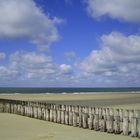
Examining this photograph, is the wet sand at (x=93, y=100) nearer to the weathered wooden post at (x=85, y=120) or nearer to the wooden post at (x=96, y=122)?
the weathered wooden post at (x=85, y=120)

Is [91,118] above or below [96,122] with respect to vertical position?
above

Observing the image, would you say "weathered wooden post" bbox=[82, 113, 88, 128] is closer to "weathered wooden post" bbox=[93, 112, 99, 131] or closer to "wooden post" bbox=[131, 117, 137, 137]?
"weathered wooden post" bbox=[93, 112, 99, 131]

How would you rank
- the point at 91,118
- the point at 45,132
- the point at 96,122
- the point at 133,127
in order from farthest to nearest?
the point at 91,118 < the point at 96,122 < the point at 45,132 < the point at 133,127

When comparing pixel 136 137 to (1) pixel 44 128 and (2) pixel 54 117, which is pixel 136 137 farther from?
(2) pixel 54 117

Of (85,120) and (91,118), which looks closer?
(91,118)

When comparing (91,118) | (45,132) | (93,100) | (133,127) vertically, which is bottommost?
(45,132)

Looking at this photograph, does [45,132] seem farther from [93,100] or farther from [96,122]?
[93,100]

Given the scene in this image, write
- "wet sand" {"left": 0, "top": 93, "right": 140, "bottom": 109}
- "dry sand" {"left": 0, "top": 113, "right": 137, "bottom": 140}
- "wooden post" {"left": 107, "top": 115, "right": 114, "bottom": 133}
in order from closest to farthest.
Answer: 1. "dry sand" {"left": 0, "top": 113, "right": 137, "bottom": 140}
2. "wooden post" {"left": 107, "top": 115, "right": 114, "bottom": 133}
3. "wet sand" {"left": 0, "top": 93, "right": 140, "bottom": 109}

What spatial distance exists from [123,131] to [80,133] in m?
1.79

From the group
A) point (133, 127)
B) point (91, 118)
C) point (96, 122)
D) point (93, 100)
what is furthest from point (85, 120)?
point (93, 100)

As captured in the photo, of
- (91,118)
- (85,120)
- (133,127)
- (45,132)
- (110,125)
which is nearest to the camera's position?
(133,127)

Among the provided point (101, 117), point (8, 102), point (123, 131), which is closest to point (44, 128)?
point (101, 117)

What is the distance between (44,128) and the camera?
1691cm

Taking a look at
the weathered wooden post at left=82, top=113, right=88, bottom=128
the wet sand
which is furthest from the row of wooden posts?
the wet sand
